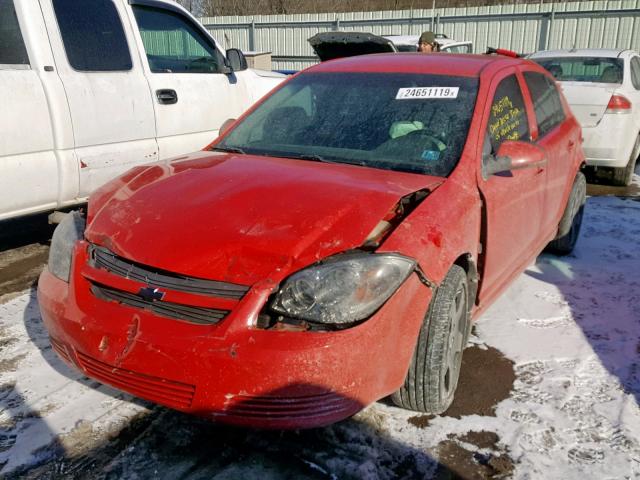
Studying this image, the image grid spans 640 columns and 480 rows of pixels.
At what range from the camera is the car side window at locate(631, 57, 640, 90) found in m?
7.69

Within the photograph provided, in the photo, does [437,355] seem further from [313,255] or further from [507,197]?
[507,197]

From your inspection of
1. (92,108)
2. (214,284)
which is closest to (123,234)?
(214,284)

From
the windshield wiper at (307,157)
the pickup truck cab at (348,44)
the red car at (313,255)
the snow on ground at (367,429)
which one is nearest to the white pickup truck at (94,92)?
the snow on ground at (367,429)

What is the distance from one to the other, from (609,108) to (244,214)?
20.6ft

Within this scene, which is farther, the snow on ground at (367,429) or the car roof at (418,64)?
the car roof at (418,64)

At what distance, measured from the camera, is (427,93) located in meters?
3.30

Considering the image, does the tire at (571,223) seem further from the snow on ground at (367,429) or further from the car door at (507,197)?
the snow on ground at (367,429)

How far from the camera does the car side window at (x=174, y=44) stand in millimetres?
5082

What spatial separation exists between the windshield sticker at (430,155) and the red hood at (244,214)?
0.62 feet

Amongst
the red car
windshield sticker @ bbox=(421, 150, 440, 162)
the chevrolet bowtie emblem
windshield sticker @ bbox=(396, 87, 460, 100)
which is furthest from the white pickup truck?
windshield sticker @ bbox=(421, 150, 440, 162)

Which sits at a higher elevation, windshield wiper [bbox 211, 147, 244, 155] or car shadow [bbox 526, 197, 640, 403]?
windshield wiper [bbox 211, 147, 244, 155]

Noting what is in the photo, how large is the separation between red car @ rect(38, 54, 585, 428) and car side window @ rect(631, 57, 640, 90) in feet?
17.0

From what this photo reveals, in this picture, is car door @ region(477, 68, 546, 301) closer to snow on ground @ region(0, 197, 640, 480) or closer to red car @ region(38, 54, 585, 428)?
red car @ region(38, 54, 585, 428)

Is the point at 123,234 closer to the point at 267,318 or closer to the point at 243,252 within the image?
the point at 243,252
